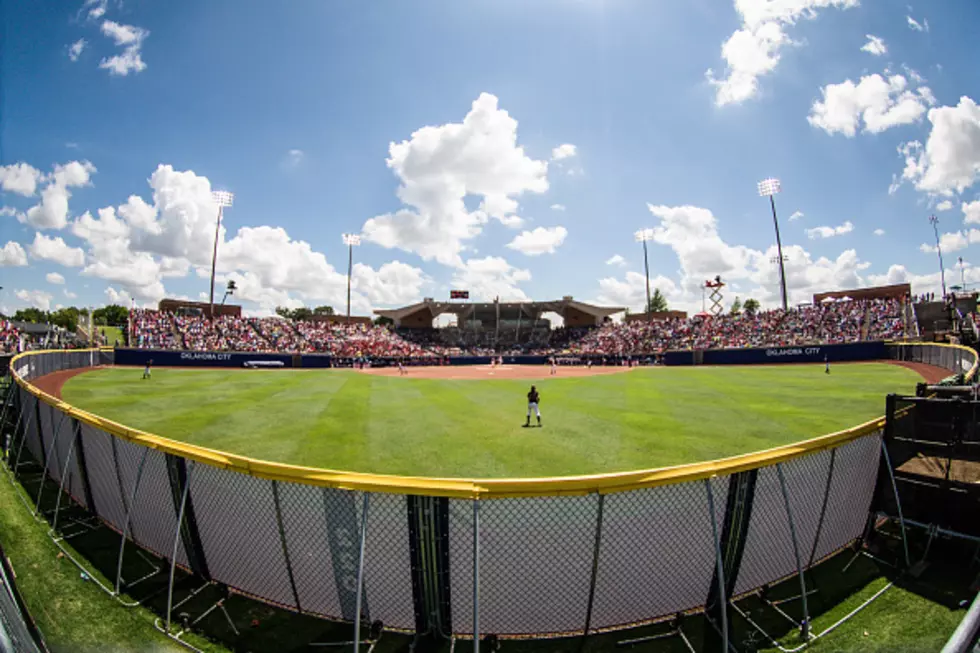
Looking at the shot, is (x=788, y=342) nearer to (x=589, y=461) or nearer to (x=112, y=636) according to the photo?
(x=589, y=461)

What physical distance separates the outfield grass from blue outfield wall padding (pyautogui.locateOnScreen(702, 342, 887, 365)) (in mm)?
10433

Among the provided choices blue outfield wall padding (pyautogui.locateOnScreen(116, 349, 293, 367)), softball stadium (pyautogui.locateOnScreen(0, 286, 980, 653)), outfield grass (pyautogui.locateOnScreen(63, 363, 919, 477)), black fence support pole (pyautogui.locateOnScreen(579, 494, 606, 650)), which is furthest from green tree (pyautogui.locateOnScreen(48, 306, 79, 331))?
black fence support pole (pyautogui.locateOnScreen(579, 494, 606, 650))

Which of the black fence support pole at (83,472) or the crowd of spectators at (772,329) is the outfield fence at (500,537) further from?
the crowd of spectators at (772,329)

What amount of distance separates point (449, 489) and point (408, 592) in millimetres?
1465

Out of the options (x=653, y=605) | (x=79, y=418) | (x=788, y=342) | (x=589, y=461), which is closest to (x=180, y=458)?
(x=79, y=418)

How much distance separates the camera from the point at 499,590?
14.0ft

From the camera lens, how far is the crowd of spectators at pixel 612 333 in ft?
136

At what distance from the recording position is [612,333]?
67.8 meters

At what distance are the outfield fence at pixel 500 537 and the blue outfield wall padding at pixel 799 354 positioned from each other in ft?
123

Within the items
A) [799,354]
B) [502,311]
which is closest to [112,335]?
[502,311]

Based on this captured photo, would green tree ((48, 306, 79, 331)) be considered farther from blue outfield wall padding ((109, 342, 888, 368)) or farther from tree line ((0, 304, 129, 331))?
blue outfield wall padding ((109, 342, 888, 368))

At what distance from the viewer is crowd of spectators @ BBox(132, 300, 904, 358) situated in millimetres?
41531

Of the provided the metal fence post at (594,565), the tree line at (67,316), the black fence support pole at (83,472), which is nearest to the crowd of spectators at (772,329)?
the metal fence post at (594,565)

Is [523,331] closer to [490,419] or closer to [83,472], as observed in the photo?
[490,419]
